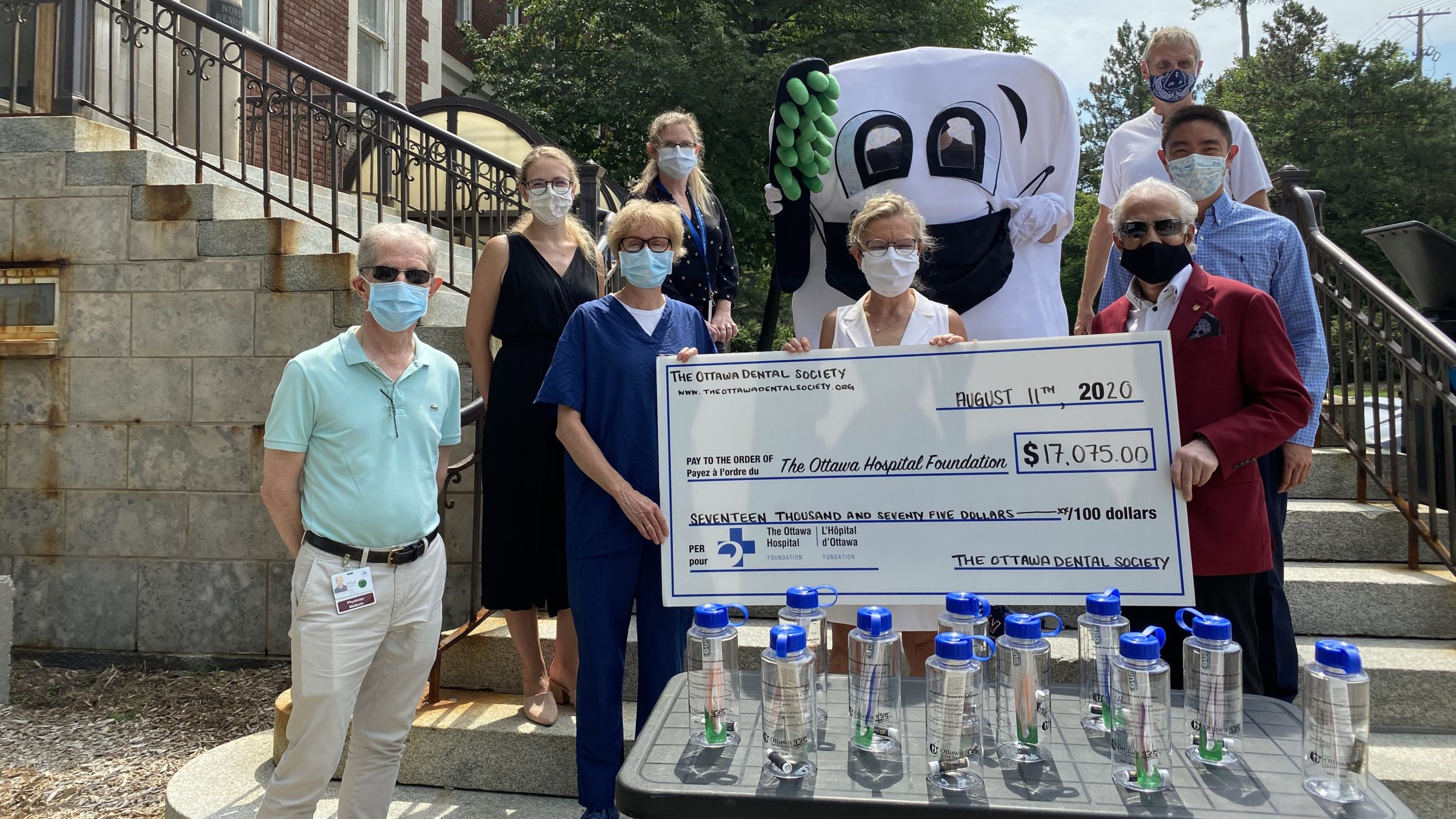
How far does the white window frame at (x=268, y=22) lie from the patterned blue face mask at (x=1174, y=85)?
396 inches

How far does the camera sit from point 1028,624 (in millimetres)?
1888

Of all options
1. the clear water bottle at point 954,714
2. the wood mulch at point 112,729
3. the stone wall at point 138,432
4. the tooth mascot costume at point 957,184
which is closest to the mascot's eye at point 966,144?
the tooth mascot costume at point 957,184

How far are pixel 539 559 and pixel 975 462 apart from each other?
67.7 inches

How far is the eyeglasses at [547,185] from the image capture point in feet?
11.5

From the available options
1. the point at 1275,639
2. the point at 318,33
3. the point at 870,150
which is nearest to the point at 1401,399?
the point at 1275,639

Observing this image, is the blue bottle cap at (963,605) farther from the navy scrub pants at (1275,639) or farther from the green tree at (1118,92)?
the green tree at (1118,92)

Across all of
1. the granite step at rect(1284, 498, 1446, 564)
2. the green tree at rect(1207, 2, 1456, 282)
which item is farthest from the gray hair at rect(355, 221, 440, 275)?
the green tree at rect(1207, 2, 1456, 282)

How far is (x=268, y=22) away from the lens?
35.4 ft

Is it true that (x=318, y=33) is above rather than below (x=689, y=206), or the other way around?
above

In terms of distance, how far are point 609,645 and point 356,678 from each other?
713 millimetres

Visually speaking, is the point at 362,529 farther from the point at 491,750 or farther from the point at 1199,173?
the point at 1199,173

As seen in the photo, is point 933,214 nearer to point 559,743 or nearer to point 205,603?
point 559,743

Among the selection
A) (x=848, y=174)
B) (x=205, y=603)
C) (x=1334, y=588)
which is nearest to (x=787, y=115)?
(x=848, y=174)

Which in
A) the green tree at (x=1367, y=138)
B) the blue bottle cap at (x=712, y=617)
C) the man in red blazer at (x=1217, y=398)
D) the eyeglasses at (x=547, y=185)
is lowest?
the blue bottle cap at (x=712, y=617)
